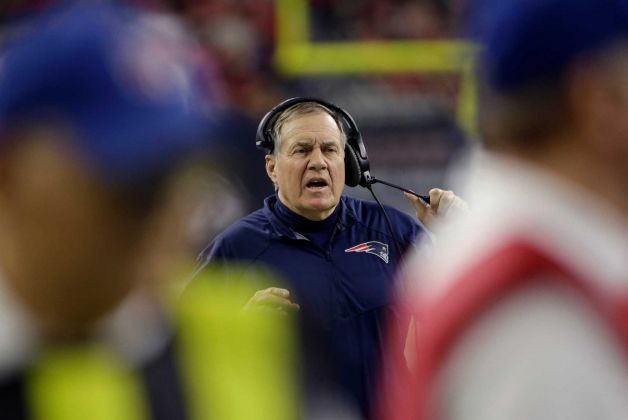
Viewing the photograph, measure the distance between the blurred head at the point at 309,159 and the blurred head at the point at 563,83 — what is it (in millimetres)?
2986

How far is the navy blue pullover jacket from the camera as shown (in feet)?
13.2

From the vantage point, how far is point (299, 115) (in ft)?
14.7

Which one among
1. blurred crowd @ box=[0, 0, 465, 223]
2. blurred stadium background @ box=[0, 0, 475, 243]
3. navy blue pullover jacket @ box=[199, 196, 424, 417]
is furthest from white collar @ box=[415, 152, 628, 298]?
blurred stadium background @ box=[0, 0, 475, 243]

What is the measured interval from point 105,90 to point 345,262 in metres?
3.11

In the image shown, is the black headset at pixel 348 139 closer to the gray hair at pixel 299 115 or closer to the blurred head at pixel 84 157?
the gray hair at pixel 299 115

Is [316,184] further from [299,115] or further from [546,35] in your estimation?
[546,35]

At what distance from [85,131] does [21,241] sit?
4.6 inches

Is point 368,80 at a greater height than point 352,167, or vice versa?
point 368,80

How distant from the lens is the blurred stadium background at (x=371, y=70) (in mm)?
10062

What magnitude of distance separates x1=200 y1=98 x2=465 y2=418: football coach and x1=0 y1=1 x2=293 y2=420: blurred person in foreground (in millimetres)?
2642

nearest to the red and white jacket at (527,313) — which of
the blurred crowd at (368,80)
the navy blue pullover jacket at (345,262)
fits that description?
the navy blue pullover jacket at (345,262)

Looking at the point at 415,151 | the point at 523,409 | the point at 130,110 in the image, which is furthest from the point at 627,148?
the point at 415,151

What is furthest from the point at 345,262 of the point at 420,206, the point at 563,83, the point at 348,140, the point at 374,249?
the point at 563,83

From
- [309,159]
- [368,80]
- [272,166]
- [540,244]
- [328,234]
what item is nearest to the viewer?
[540,244]
